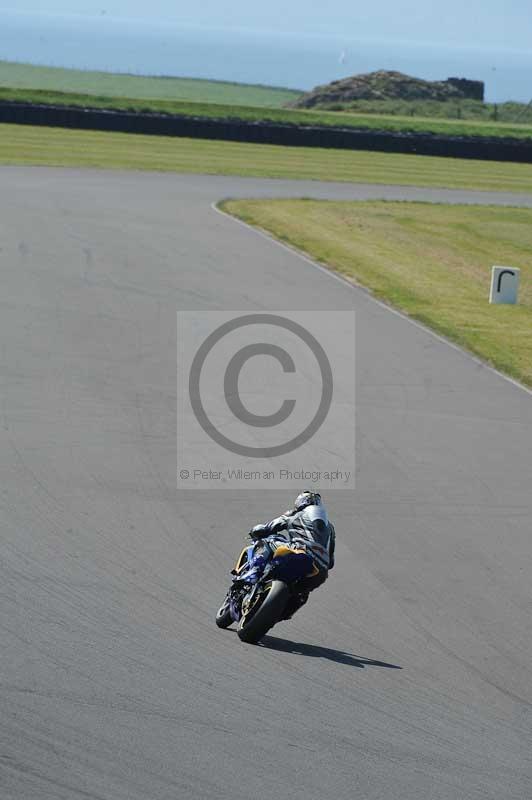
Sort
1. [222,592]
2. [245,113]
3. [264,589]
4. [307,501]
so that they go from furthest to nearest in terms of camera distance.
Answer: [245,113] < [222,592] < [307,501] < [264,589]

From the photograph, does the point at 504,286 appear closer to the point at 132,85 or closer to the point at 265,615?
the point at 265,615

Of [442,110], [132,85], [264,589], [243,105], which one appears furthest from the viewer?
[132,85]

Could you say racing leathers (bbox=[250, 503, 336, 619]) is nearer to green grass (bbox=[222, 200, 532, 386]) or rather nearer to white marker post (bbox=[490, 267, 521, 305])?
green grass (bbox=[222, 200, 532, 386])

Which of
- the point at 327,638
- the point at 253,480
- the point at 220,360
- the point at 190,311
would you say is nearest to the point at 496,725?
the point at 327,638

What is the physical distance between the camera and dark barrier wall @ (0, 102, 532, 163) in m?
49.9

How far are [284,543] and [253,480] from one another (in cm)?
386

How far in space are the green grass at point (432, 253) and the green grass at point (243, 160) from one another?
6.92 metres

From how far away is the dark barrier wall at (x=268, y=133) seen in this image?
164ft

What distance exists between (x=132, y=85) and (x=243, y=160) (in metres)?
63.5

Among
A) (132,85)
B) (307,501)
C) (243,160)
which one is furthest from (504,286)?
(132,85)

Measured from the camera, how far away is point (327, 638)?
8336mm

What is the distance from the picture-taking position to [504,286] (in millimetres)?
23125

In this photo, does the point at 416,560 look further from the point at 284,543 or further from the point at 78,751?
the point at 78,751

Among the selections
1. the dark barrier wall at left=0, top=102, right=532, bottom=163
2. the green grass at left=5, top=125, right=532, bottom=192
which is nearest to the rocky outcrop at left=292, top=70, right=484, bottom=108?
the dark barrier wall at left=0, top=102, right=532, bottom=163
